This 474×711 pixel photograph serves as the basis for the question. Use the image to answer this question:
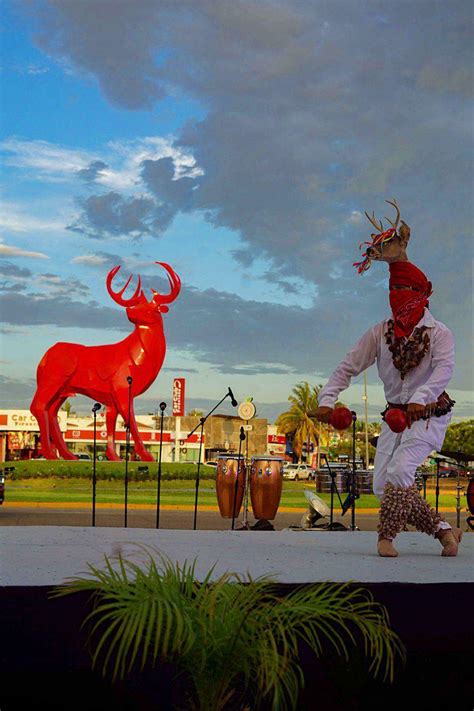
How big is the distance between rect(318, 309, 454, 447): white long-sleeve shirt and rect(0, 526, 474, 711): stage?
97cm

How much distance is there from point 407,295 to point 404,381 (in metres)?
0.52

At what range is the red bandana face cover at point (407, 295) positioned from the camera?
516 centimetres

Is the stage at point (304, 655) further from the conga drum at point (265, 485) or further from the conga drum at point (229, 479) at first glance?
the conga drum at point (265, 485)

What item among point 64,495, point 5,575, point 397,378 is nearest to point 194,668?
point 5,575

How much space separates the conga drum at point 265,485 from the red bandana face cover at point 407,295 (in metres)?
6.80

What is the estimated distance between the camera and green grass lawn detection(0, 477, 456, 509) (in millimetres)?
20578

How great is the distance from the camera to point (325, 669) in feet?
9.70

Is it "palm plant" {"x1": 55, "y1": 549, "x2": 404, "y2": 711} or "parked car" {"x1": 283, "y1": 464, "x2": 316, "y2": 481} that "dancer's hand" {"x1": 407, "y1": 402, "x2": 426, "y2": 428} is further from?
"parked car" {"x1": 283, "y1": 464, "x2": 316, "y2": 481}

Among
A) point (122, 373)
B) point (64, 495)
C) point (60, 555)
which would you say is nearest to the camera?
point (60, 555)

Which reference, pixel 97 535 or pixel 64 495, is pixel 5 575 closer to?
pixel 97 535

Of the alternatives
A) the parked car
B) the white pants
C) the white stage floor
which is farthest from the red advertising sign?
the white pants

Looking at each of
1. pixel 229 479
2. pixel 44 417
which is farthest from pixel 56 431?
pixel 229 479

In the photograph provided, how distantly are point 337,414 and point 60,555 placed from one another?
189 centimetres

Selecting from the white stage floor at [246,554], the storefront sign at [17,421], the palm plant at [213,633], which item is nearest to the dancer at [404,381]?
the white stage floor at [246,554]
